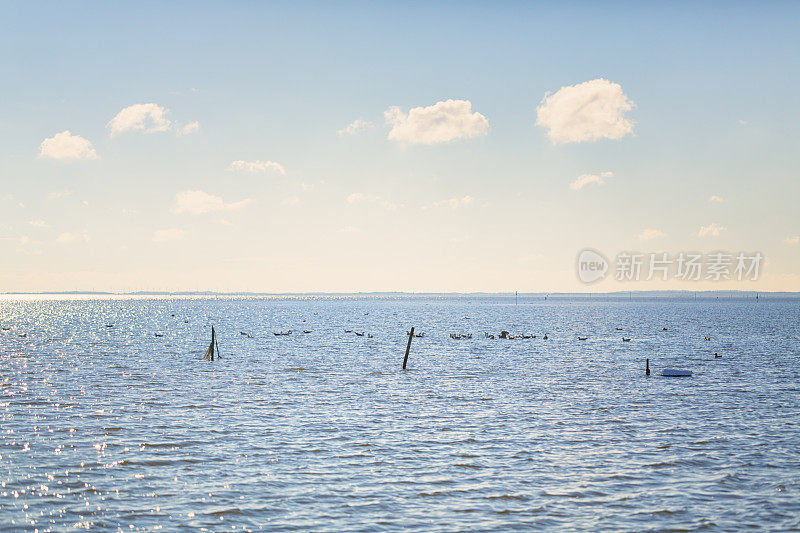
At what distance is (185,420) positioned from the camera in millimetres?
31359

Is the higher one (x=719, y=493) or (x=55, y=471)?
(x=719, y=493)

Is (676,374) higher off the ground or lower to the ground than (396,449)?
higher

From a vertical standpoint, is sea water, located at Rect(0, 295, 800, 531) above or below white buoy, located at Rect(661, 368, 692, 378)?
below

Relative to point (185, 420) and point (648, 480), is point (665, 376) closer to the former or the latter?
point (648, 480)

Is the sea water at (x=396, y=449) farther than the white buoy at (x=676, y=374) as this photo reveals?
No

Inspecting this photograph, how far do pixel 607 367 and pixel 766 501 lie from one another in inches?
1510

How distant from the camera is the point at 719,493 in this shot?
2066 centimetres

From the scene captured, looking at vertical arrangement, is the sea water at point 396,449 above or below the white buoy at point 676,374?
below

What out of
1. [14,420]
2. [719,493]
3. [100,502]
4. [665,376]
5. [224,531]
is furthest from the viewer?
[665,376]

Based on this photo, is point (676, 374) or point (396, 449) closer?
point (396, 449)

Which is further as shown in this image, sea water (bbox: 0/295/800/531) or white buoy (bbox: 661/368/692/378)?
white buoy (bbox: 661/368/692/378)

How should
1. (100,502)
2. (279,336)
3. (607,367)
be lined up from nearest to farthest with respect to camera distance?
(100,502)
(607,367)
(279,336)

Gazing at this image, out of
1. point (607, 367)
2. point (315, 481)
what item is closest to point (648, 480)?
point (315, 481)

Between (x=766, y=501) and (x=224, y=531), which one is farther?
(x=766, y=501)
